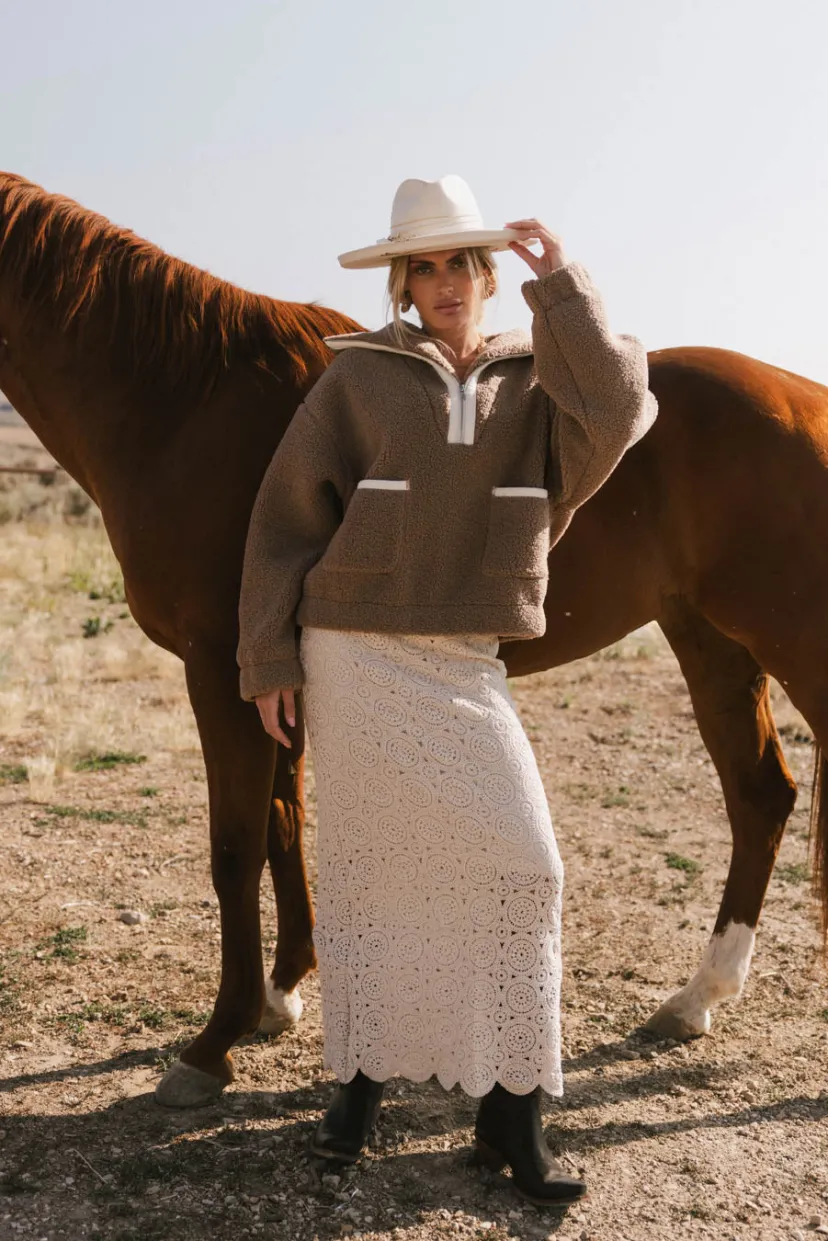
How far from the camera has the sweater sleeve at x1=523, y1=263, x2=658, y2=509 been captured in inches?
91.2

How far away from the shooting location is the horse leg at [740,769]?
3.55 metres

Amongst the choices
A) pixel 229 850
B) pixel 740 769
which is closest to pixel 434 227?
pixel 229 850

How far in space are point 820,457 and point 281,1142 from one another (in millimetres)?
2320

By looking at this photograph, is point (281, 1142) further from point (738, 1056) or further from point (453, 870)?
point (738, 1056)

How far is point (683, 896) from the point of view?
4492 mm

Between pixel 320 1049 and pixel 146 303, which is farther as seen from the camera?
pixel 320 1049

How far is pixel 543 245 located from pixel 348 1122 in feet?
6.87

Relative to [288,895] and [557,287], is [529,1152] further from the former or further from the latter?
[557,287]

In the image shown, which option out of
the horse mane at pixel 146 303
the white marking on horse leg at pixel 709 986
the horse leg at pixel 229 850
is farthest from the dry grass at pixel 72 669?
the white marking on horse leg at pixel 709 986

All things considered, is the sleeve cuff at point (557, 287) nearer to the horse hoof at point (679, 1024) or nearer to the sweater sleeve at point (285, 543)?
the sweater sleeve at point (285, 543)

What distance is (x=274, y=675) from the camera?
2.52 metres

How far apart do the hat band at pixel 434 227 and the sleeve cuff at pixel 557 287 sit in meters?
0.20

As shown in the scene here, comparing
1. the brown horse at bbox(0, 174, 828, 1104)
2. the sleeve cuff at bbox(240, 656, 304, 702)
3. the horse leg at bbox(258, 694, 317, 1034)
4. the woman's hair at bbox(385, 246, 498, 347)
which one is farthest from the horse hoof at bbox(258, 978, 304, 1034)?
the woman's hair at bbox(385, 246, 498, 347)

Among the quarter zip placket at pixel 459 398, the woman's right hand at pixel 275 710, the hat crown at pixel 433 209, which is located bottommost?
the woman's right hand at pixel 275 710
